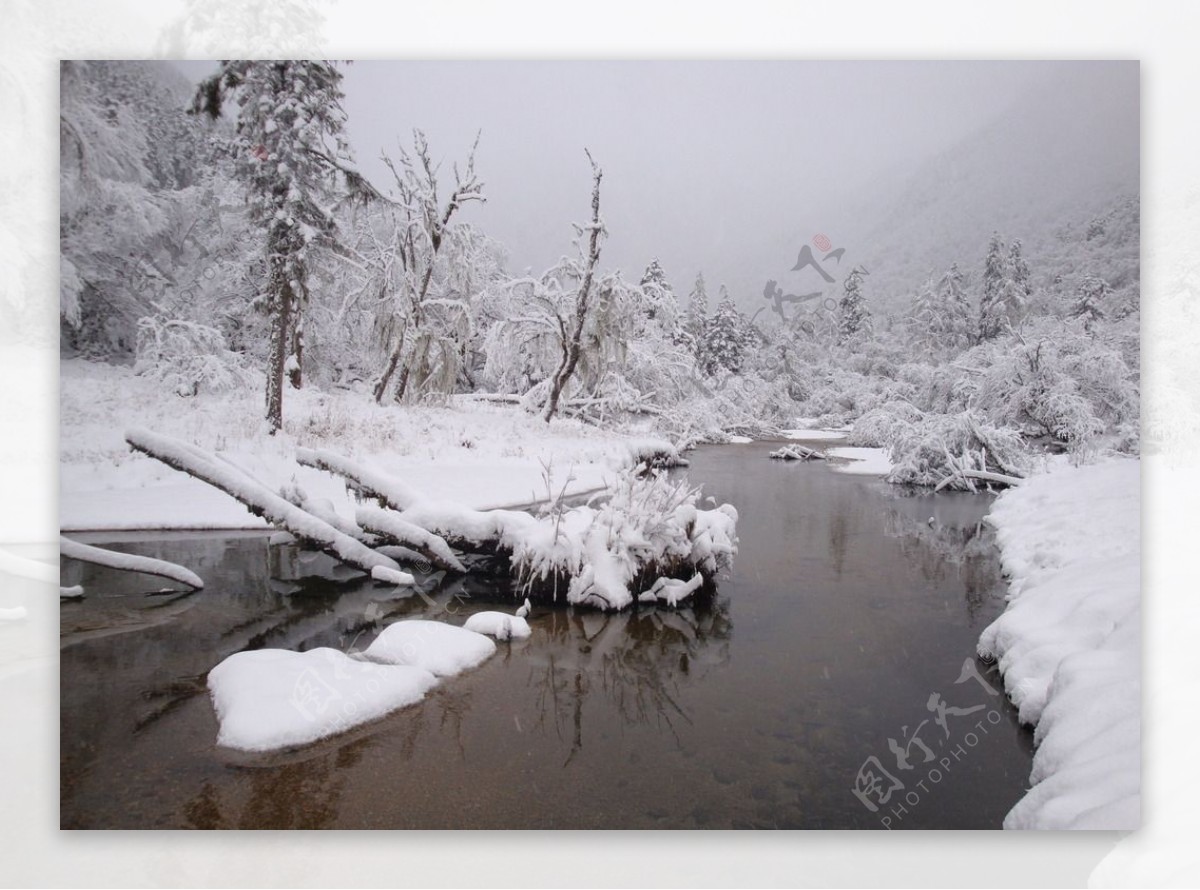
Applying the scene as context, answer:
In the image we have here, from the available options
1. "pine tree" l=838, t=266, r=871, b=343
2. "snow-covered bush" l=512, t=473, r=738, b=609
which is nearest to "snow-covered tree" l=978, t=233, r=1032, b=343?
"pine tree" l=838, t=266, r=871, b=343

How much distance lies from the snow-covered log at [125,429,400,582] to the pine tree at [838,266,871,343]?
285cm

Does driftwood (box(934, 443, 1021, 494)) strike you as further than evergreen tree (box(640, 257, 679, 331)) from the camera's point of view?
Yes

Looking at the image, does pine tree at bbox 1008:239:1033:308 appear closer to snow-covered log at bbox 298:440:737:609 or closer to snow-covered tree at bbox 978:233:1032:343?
snow-covered tree at bbox 978:233:1032:343

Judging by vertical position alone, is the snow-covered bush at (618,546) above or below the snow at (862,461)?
below

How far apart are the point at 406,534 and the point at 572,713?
4.64 feet

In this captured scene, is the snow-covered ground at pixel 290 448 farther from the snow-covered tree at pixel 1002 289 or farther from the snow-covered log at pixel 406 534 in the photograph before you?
the snow-covered tree at pixel 1002 289

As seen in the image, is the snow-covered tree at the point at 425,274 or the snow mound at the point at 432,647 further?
the snow-covered tree at the point at 425,274

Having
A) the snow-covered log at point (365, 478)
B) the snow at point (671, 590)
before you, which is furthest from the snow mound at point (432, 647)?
the snow at point (671, 590)

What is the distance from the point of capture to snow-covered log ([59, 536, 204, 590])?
10.5 ft

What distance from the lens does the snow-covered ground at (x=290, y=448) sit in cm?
321

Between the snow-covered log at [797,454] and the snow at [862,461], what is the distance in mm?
86
